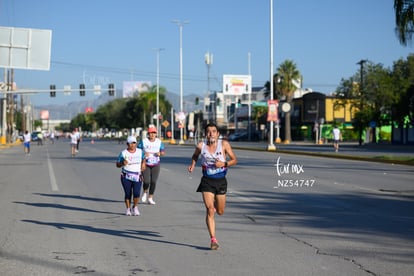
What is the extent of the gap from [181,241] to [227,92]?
82.7 metres

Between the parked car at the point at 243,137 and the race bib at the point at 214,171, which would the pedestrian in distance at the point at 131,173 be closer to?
the race bib at the point at 214,171

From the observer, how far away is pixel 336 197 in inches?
587

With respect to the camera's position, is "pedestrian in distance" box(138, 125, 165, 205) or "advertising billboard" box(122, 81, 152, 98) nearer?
"pedestrian in distance" box(138, 125, 165, 205)

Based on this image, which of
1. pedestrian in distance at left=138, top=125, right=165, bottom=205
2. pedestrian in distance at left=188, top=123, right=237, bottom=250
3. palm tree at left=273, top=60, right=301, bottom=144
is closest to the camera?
pedestrian in distance at left=188, top=123, right=237, bottom=250

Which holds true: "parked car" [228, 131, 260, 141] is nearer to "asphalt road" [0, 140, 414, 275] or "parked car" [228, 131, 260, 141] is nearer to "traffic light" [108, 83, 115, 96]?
"traffic light" [108, 83, 115, 96]

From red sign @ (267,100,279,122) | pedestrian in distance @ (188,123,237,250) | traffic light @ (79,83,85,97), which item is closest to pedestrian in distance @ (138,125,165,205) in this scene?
pedestrian in distance @ (188,123,237,250)

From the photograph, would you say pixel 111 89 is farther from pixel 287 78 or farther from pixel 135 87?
pixel 135 87

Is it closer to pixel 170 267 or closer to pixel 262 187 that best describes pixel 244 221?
pixel 170 267

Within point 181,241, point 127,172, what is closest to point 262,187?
point 127,172

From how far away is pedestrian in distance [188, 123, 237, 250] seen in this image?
8.37 metres

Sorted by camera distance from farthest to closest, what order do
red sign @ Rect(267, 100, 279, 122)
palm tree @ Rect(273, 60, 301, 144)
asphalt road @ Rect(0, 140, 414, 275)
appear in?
palm tree @ Rect(273, 60, 301, 144)
red sign @ Rect(267, 100, 279, 122)
asphalt road @ Rect(0, 140, 414, 275)

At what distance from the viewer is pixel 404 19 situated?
85.0 ft

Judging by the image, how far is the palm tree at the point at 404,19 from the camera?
25.9m

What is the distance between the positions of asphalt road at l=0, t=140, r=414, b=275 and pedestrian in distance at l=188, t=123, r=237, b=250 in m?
0.49
